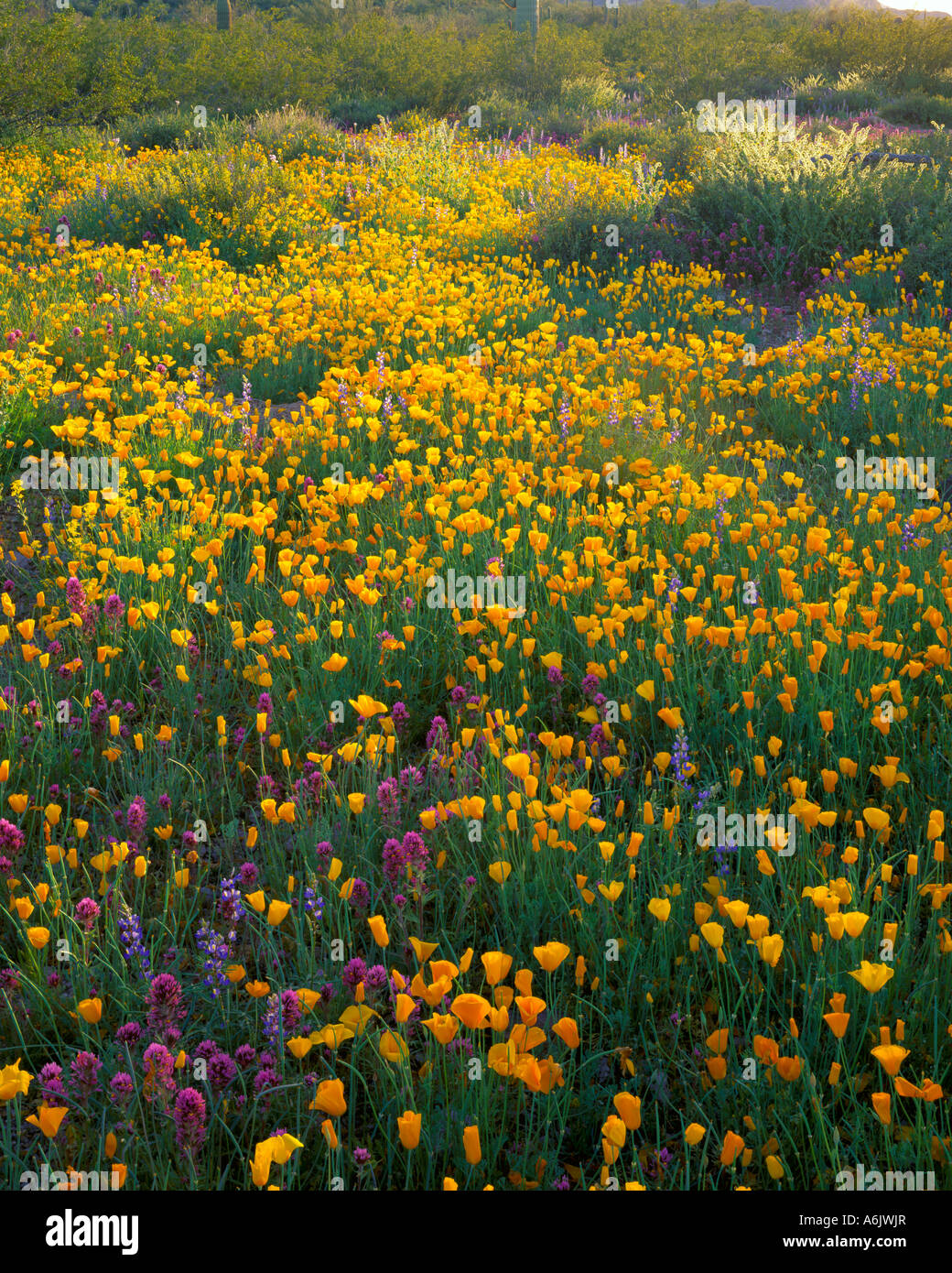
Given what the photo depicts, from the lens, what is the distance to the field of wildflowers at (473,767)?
1837 mm

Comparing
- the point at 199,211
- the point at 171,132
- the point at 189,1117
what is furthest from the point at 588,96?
the point at 189,1117

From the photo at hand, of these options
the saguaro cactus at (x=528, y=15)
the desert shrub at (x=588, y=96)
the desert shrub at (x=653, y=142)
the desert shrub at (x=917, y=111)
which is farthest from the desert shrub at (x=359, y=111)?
the desert shrub at (x=917, y=111)

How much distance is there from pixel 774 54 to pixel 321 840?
26.4m

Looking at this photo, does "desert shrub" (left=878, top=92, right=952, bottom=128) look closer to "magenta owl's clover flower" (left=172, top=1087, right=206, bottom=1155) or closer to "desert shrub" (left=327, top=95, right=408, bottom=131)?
"desert shrub" (left=327, top=95, right=408, bottom=131)

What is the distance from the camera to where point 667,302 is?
793 centimetres

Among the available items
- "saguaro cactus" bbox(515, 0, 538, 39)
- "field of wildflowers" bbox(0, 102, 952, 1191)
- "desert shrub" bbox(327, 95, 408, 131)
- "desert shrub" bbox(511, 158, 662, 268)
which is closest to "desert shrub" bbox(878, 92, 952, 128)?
"saguaro cactus" bbox(515, 0, 538, 39)

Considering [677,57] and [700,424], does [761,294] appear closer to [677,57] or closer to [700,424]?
[700,424]

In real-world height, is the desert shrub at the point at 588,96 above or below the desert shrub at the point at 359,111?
above

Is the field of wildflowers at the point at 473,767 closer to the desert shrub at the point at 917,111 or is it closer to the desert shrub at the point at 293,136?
the desert shrub at the point at 293,136

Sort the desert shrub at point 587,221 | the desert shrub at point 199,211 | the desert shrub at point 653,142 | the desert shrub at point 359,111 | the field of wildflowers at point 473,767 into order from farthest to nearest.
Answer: the desert shrub at point 359,111 < the desert shrub at point 653,142 < the desert shrub at point 199,211 < the desert shrub at point 587,221 < the field of wildflowers at point 473,767

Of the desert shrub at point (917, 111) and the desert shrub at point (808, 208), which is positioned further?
the desert shrub at point (917, 111)

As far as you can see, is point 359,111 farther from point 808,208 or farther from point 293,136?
point 808,208

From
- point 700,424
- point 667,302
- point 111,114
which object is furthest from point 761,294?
point 111,114

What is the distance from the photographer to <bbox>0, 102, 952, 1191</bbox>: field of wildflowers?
184 cm
